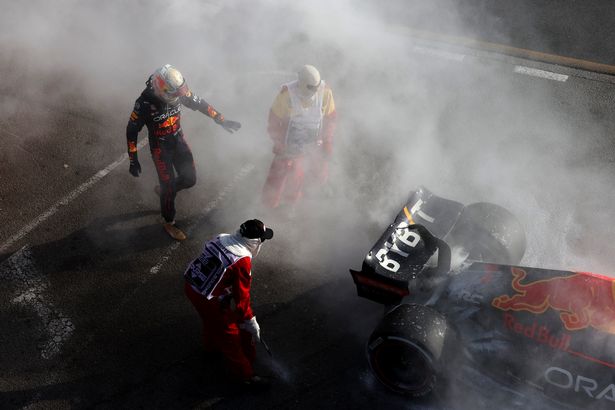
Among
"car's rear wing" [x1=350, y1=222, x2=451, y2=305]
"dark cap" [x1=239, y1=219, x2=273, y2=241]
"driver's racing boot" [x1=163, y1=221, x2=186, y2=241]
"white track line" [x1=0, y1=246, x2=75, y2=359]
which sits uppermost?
"dark cap" [x1=239, y1=219, x2=273, y2=241]

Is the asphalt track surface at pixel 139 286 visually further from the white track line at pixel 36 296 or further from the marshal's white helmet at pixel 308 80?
the marshal's white helmet at pixel 308 80

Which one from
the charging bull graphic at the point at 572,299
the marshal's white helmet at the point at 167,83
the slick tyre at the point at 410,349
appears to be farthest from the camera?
the marshal's white helmet at the point at 167,83

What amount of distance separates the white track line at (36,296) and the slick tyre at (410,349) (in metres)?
2.89

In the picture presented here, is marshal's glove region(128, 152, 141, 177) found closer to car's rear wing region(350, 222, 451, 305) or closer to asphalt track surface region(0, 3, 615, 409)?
asphalt track surface region(0, 3, 615, 409)

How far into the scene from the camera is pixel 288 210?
6996 millimetres

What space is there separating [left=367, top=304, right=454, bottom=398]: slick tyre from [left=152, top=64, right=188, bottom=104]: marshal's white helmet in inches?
116

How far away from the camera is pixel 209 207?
7051 mm

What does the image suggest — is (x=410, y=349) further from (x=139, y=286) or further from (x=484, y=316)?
(x=139, y=286)

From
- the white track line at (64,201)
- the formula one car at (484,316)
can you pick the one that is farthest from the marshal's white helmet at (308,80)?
the white track line at (64,201)

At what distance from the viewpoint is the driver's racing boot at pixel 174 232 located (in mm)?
6587

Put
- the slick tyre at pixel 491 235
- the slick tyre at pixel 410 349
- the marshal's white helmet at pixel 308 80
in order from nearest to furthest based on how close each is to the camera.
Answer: the slick tyre at pixel 410 349 → the slick tyre at pixel 491 235 → the marshal's white helmet at pixel 308 80

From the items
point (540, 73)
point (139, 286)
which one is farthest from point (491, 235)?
point (540, 73)

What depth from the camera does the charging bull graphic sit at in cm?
424

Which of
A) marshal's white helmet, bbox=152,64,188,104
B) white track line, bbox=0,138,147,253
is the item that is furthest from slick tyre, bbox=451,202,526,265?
white track line, bbox=0,138,147,253
